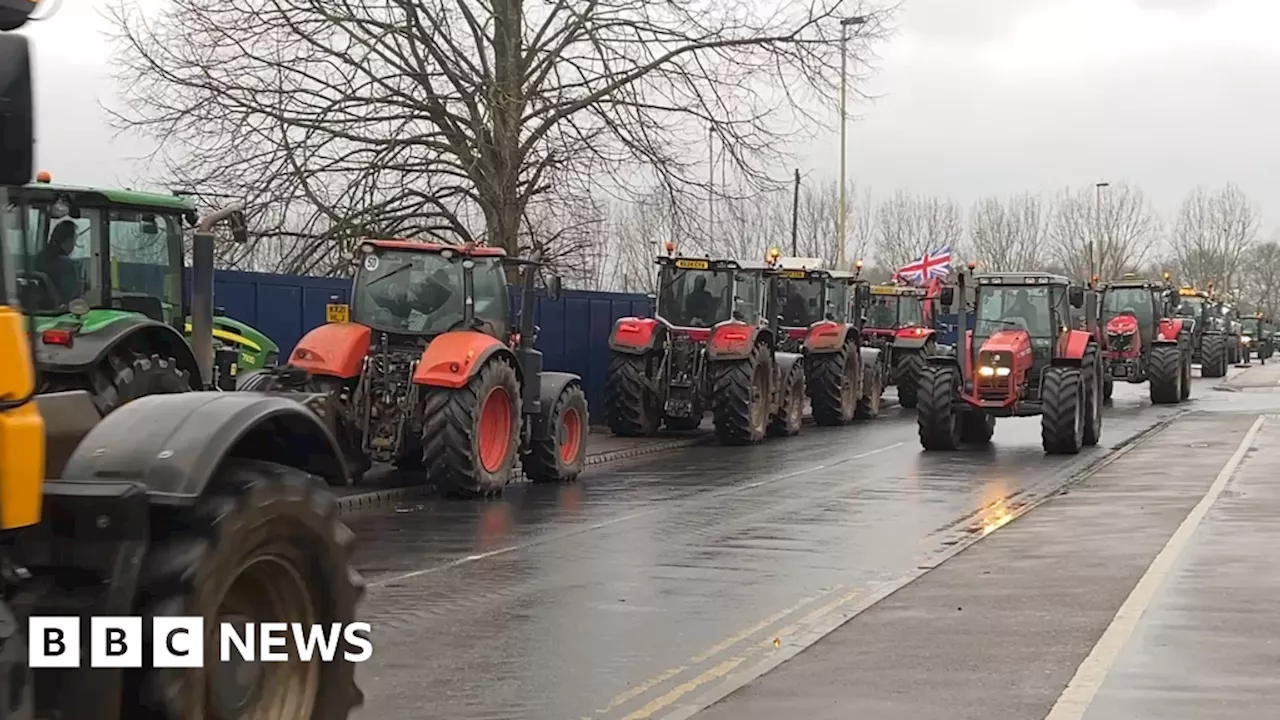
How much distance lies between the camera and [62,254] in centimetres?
1124

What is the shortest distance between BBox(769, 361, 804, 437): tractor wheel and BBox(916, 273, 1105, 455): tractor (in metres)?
2.97

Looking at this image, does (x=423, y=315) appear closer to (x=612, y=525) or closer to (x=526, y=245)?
(x=612, y=525)

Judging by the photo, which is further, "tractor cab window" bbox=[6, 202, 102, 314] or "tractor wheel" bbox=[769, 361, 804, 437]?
"tractor wheel" bbox=[769, 361, 804, 437]

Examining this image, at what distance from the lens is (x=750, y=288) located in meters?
23.0

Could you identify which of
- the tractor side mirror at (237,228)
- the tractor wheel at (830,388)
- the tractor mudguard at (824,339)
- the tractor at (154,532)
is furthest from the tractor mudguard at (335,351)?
the tractor wheel at (830,388)

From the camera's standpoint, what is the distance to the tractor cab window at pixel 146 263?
460 inches

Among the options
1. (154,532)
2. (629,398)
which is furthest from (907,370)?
(154,532)

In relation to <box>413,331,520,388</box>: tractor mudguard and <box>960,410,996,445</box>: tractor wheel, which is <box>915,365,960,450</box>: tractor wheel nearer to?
<box>960,410,996,445</box>: tractor wheel

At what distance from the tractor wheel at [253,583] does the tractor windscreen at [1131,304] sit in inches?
1144

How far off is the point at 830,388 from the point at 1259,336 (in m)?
45.9

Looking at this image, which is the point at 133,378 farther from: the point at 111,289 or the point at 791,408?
the point at 791,408

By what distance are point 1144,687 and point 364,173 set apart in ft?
59.5

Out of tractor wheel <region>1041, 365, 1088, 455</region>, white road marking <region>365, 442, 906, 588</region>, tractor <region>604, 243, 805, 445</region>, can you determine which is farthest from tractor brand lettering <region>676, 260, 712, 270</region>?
tractor wheel <region>1041, 365, 1088, 455</region>

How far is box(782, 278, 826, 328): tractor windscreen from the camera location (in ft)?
87.7
